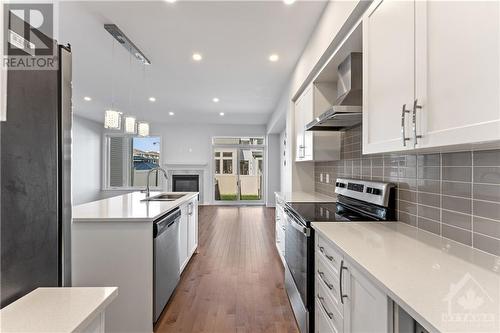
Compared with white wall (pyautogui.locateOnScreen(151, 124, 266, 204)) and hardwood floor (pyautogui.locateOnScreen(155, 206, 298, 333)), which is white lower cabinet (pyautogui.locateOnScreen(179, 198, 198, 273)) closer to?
hardwood floor (pyautogui.locateOnScreen(155, 206, 298, 333))

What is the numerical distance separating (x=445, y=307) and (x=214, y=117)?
772cm

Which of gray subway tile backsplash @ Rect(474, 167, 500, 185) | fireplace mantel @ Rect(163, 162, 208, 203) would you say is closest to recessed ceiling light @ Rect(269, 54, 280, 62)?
gray subway tile backsplash @ Rect(474, 167, 500, 185)

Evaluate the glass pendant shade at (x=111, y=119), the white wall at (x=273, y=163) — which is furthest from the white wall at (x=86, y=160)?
the white wall at (x=273, y=163)

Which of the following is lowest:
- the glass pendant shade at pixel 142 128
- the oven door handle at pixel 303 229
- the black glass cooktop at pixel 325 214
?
the oven door handle at pixel 303 229

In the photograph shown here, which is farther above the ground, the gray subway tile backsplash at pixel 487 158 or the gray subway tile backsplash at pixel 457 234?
the gray subway tile backsplash at pixel 487 158

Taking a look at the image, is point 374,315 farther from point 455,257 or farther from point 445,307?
point 455,257

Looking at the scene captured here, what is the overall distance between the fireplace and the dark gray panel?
8.15 m

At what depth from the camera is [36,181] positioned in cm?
98

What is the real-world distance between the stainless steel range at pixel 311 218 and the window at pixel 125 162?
8150mm

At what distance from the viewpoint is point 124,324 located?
6.54 feet

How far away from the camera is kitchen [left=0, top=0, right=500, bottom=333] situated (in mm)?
875

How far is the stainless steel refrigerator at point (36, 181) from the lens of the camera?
2.83 feet

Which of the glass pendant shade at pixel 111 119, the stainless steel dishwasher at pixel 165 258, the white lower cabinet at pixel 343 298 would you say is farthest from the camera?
the glass pendant shade at pixel 111 119

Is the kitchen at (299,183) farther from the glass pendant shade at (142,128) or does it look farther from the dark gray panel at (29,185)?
the glass pendant shade at (142,128)
